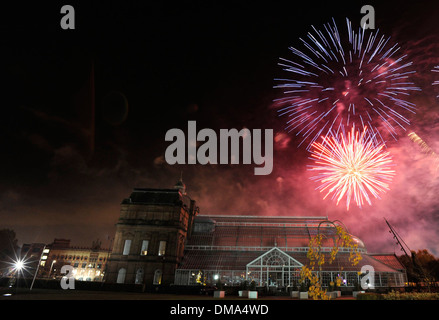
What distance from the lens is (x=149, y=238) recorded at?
5081 centimetres

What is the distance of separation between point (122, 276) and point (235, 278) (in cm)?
2041

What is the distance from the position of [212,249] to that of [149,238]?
1185cm

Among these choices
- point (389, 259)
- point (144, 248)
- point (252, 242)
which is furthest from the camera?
point (252, 242)

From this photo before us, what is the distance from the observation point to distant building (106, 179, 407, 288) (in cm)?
4231

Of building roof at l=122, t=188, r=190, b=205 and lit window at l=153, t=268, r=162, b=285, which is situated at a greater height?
building roof at l=122, t=188, r=190, b=205

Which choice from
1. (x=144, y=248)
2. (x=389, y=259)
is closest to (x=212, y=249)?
(x=144, y=248)

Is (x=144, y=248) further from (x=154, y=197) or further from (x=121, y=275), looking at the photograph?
(x=154, y=197)

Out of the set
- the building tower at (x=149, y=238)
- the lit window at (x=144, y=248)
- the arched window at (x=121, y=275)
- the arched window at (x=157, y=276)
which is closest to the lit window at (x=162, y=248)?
the building tower at (x=149, y=238)

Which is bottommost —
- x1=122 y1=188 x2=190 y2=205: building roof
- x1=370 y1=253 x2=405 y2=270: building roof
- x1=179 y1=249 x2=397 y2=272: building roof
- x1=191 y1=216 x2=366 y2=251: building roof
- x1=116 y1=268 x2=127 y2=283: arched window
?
x1=116 y1=268 x2=127 y2=283: arched window

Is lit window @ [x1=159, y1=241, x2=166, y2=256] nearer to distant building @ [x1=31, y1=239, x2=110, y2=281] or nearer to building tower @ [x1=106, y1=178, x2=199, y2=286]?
building tower @ [x1=106, y1=178, x2=199, y2=286]

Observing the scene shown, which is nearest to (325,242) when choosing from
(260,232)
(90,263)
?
(260,232)

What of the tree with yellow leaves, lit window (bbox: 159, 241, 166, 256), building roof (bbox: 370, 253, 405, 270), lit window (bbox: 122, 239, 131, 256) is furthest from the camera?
lit window (bbox: 122, 239, 131, 256)

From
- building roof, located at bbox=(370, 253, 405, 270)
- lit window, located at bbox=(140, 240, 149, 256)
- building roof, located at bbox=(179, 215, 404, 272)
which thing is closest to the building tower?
lit window, located at bbox=(140, 240, 149, 256)

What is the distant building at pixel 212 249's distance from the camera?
139ft
